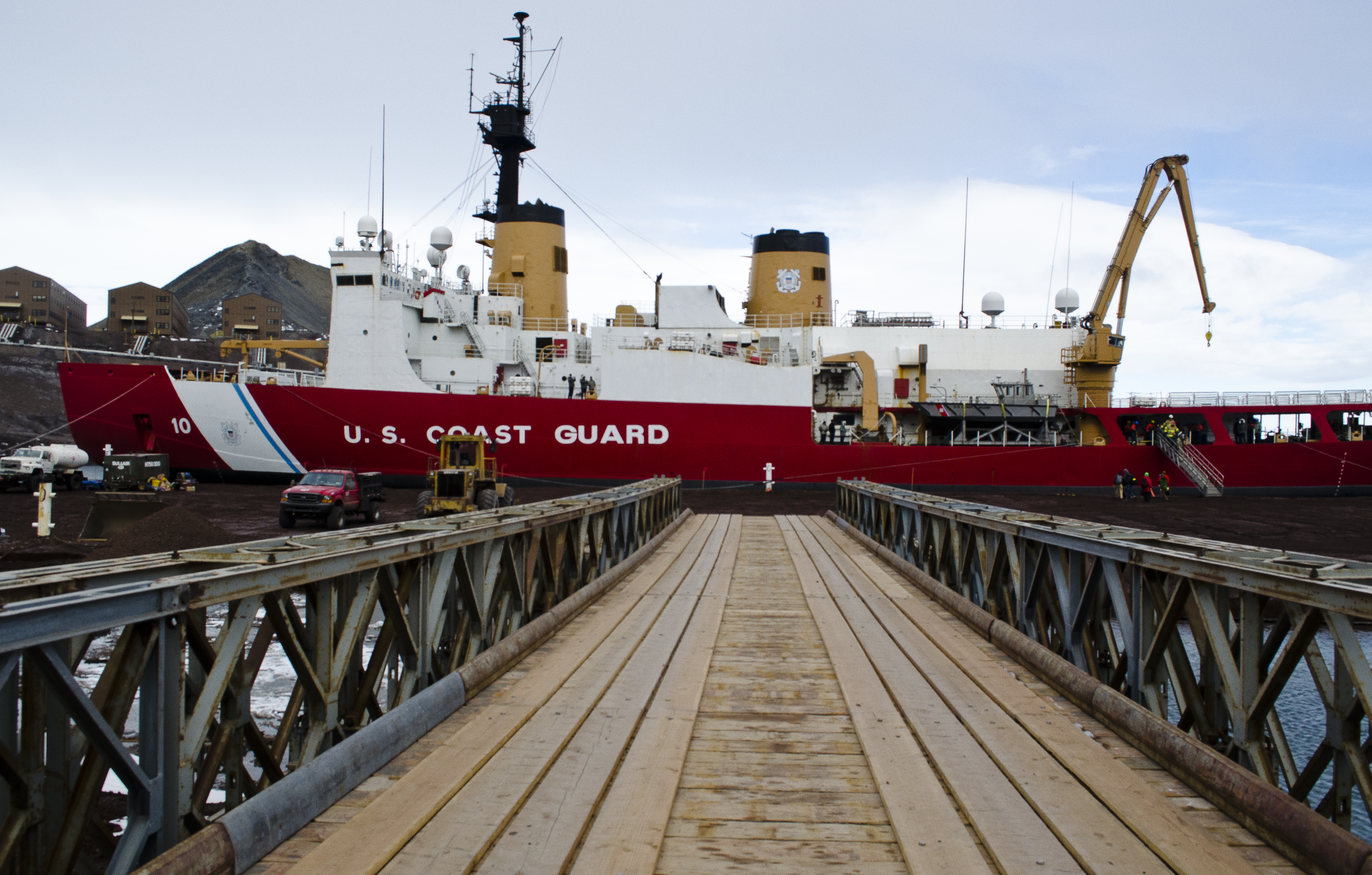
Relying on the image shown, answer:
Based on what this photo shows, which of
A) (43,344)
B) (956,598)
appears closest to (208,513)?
(956,598)

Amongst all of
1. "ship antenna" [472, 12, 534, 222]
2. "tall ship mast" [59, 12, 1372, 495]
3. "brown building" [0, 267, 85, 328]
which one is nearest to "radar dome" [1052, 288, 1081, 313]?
"tall ship mast" [59, 12, 1372, 495]

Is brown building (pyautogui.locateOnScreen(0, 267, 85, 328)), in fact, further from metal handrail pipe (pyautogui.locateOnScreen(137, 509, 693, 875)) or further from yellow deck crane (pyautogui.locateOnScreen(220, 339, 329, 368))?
metal handrail pipe (pyautogui.locateOnScreen(137, 509, 693, 875))

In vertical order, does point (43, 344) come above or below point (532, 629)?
above

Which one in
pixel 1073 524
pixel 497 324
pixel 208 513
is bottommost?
pixel 208 513

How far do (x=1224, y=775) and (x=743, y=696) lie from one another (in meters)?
2.44

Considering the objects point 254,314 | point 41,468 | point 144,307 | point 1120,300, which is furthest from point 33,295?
point 1120,300

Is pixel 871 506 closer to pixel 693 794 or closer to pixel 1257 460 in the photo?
pixel 693 794

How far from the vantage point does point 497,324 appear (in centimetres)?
3158

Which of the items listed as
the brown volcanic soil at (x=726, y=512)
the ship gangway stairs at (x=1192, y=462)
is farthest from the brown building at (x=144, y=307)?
the ship gangway stairs at (x=1192, y=462)

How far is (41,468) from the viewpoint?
25125 mm

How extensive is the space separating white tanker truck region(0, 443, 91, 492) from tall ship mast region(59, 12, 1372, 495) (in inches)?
92.2

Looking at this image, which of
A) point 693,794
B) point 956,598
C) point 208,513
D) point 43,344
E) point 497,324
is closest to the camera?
point 693,794

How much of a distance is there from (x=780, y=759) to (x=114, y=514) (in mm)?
15791

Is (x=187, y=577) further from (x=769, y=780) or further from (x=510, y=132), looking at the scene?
(x=510, y=132)
